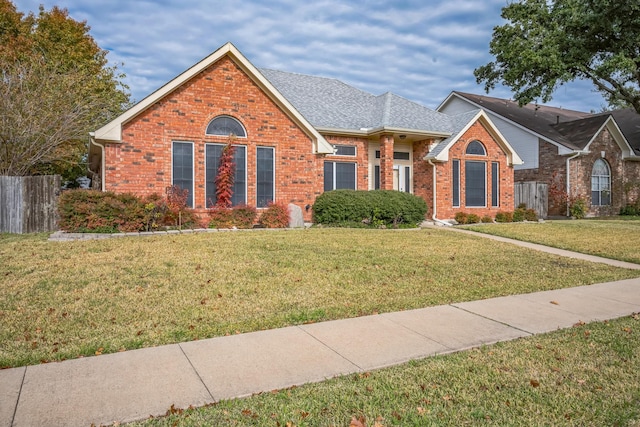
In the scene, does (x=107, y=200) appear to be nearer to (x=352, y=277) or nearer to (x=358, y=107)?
(x=352, y=277)

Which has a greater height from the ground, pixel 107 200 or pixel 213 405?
pixel 107 200

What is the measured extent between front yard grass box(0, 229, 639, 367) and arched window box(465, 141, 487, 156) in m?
9.68

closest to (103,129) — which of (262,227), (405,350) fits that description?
(262,227)

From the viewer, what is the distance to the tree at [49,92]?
59.4 ft

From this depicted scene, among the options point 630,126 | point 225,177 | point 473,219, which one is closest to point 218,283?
point 225,177

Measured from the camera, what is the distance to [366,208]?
16.3 m

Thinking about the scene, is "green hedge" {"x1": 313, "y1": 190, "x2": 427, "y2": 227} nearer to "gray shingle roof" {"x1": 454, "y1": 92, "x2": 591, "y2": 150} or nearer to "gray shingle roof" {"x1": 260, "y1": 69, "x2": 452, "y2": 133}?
"gray shingle roof" {"x1": 260, "y1": 69, "x2": 452, "y2": 133}

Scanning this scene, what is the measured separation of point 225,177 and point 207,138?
1.53 meters

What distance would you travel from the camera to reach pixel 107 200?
12.6 m

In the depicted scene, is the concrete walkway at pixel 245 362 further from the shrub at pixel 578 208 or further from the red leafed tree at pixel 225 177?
the shrub at pixel 578 208

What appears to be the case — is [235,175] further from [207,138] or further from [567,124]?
[567,124]

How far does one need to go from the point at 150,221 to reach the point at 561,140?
23.7 meters

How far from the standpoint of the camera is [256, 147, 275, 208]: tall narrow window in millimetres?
16391

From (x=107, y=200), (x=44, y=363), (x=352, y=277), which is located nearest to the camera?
(x=44, y=363)
